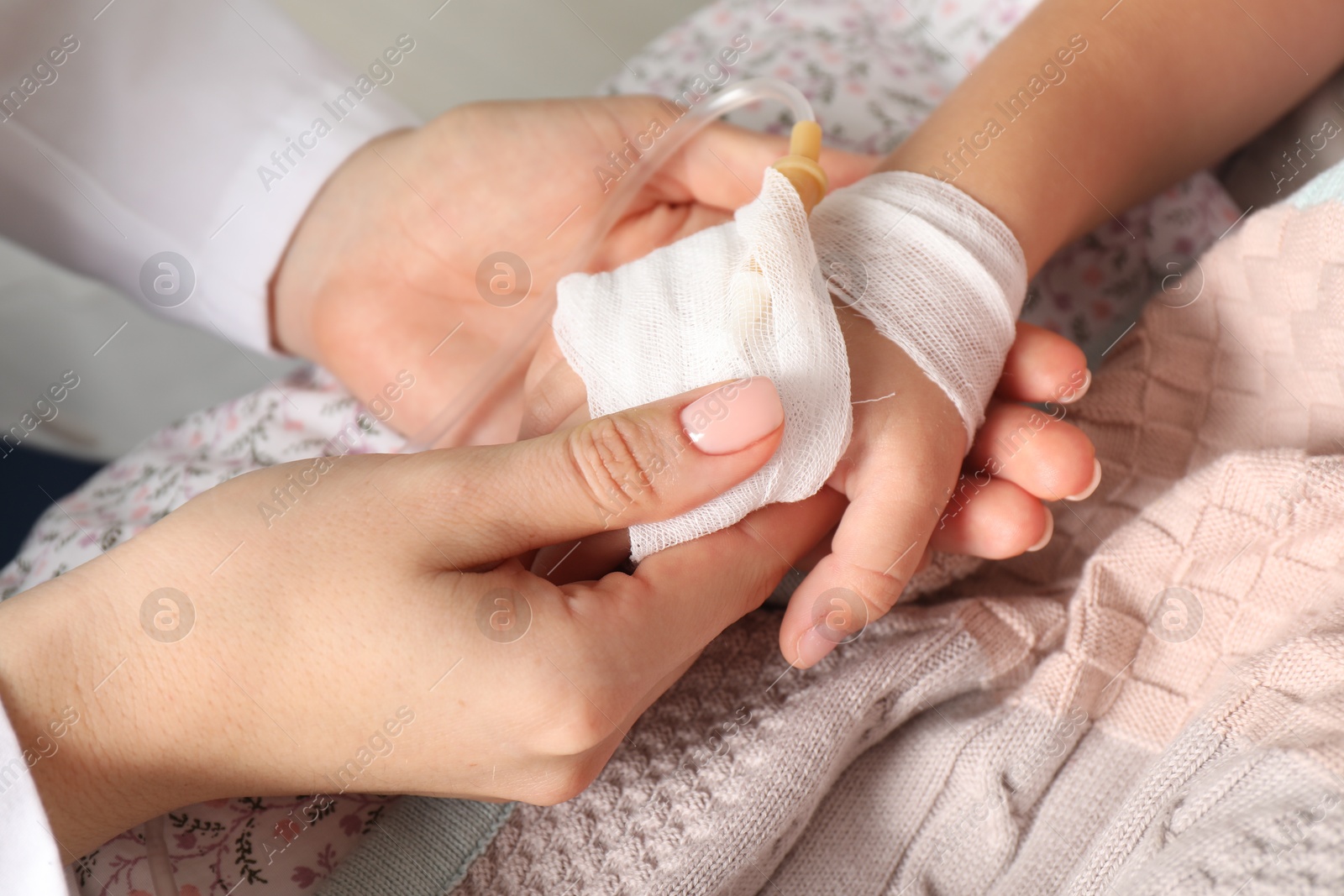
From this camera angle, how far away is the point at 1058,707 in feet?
2.08

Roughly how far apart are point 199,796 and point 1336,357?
89 cm

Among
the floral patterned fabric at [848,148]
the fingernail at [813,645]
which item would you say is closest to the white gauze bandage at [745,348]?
the fingernail at [813,645]

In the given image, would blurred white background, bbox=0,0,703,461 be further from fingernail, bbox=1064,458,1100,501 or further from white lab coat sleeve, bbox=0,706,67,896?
fingernail, bbox=1064,458,1100,501

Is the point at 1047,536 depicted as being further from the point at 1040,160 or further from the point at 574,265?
the point at 574,265

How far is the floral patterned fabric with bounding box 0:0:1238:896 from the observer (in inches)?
36.8

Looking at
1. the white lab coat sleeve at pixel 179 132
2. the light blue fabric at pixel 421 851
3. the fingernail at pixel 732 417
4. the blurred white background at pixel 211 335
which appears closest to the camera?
the fingernail at pixel 732 417

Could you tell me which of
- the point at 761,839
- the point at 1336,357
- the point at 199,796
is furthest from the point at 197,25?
the point at 1336,357

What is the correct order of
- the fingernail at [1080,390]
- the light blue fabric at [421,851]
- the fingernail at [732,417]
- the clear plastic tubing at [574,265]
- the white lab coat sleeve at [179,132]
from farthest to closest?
the white lab coat sleeve at [179,132]
the clear plastic tubing at [574,265]
the fingernail at [1080,390]
the light blue fabric at [421,851]
the fingernail at [732,417]

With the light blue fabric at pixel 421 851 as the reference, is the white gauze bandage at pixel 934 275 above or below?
above

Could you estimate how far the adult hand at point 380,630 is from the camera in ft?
1.71

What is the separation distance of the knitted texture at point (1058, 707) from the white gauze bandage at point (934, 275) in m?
0.17

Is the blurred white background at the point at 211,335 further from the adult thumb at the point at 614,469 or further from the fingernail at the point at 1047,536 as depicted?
the fingernail at the point at 1047,536

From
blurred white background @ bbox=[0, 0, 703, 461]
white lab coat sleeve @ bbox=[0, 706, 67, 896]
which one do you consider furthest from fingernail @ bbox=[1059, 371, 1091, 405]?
blurred white background @ bbox=[0, 0, 703, 461]

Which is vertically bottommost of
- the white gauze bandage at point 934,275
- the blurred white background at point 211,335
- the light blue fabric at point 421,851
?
the light blue fabric at point 421,851
